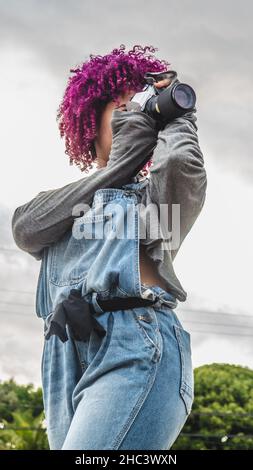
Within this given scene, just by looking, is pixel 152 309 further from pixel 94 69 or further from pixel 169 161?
pixel 94 69

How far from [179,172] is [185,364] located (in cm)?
62

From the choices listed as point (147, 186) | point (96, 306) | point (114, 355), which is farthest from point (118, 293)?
point (147, 186)

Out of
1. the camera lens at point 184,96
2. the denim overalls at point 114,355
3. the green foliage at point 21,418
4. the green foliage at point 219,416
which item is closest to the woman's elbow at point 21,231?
the denim overalls at point 114,355

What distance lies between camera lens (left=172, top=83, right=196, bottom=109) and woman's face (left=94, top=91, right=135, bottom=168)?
1.39 ft

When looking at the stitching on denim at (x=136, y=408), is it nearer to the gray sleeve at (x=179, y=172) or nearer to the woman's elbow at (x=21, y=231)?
the gray sleeve at (x=179, y=172)

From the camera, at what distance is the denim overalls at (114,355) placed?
2324 millimetres

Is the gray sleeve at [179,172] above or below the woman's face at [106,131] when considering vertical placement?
below

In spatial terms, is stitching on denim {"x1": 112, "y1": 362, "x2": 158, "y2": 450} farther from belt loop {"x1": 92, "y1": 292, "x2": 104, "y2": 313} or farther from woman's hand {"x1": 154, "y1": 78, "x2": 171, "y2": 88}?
woman's hand {"x1": 154, "y1": 78, "x2": 171, "y2": 88}

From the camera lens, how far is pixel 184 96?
2666 mm

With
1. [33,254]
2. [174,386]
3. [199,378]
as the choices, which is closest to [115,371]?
[174,386]

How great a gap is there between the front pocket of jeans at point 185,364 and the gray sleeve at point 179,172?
38 cm

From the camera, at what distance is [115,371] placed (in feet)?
7.80

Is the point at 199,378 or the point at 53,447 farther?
the point at 199,378
